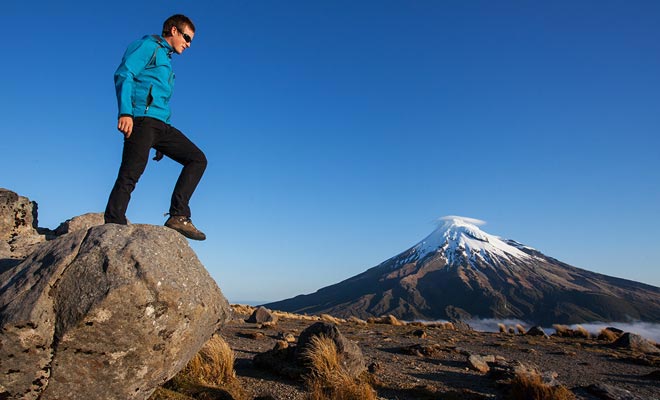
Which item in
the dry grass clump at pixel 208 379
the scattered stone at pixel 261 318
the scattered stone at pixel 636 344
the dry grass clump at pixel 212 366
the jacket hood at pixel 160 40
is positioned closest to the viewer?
the jacket hood at pixel 160 40

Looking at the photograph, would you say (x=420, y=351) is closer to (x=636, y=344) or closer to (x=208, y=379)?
(x=208, y=379)

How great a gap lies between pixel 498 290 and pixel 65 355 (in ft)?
579

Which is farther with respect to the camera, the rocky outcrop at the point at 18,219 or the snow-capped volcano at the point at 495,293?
the snow-capped volcano at the point at 495,293

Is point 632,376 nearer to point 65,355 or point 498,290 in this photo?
point 65,355

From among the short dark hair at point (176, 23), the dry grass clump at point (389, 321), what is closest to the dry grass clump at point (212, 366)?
the short dark hair at point (176, 23)

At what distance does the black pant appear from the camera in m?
4.70

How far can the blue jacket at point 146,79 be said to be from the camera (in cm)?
459

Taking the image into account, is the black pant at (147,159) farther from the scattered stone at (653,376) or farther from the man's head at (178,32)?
the scattered stone at (653,376)

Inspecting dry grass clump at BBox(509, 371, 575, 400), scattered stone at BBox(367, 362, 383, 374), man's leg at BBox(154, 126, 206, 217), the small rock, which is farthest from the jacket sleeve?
the small rock

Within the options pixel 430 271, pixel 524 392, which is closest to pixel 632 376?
pixel 524 392

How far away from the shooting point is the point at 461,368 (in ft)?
33.3

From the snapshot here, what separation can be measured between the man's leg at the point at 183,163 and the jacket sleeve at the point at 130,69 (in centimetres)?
63

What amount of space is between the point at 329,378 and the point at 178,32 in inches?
213

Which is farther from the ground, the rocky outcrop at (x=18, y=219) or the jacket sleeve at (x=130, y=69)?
the jacket sleeve at (x=130, y=69)
